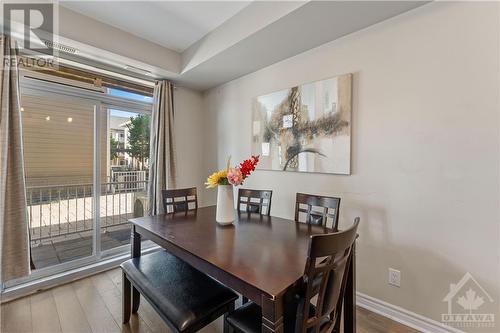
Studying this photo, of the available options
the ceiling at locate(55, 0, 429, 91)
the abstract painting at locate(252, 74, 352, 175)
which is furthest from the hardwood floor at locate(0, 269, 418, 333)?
the ceiling at locate(55, 0, 429, 91)

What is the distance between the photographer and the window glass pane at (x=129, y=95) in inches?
113

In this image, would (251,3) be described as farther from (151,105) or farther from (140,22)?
(151,105)

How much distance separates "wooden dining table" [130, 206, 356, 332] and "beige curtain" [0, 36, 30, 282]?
1.17m

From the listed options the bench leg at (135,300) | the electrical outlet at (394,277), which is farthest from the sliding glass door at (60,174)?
the electrical outlet at (394,277)

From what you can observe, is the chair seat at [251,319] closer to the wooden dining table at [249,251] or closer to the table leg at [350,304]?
the wooden dining table at [249,251]

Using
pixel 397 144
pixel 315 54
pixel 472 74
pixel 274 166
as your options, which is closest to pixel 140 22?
pixel 315 54

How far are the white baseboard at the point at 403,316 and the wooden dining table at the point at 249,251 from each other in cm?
66

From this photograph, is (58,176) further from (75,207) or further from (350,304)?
(350,304)

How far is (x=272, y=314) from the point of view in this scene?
2.89 feet

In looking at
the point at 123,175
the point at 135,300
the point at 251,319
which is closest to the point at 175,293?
the point at 251,319

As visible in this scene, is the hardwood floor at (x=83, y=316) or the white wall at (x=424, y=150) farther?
the hardwood floor at (x=83, y=316)

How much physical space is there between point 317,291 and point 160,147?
2.68 m

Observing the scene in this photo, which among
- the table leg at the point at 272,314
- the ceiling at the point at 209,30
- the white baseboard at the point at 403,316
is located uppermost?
the ceiling at the point at 209,30

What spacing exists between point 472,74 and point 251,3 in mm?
1794
